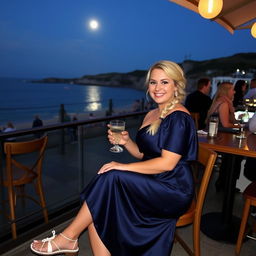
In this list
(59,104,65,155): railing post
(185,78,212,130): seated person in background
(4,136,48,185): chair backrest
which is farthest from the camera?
(59,104,65,155): railing post

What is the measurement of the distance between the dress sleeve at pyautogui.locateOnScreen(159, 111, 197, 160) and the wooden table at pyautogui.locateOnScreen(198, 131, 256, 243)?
531mm

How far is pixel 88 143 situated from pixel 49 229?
4.51 m

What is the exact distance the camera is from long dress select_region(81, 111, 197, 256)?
1.44 meters

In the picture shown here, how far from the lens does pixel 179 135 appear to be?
1434 mm

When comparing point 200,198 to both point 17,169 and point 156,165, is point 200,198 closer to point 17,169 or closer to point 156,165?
point 156,165

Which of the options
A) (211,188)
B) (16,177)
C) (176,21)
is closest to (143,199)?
(16,177)

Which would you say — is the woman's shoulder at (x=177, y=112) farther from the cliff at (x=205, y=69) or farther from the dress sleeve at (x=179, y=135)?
the cliff at (x=205, y=69)

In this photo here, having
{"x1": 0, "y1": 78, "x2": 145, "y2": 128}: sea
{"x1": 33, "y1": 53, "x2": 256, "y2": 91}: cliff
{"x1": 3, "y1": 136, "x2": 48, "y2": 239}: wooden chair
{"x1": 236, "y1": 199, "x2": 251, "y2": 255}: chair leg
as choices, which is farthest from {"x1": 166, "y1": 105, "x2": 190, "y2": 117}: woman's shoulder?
{"x1": 33, "y1": 53, "x2": 256, "y2": 91}: cliff

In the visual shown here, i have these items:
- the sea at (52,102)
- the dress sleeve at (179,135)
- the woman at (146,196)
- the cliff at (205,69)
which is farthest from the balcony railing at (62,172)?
the cliff at (205,69)

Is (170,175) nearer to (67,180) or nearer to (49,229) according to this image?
(49,229)

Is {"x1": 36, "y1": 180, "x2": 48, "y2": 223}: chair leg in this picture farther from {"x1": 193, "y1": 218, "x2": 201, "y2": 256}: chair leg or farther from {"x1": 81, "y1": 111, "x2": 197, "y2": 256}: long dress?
{"x1": 193, "y1": 218, "x2": 201, "y2": 256}: chair leg

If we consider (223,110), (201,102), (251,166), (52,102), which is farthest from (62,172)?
(52,102)

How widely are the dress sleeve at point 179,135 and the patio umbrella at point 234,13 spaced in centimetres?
299

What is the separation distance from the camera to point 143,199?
1451 mm
